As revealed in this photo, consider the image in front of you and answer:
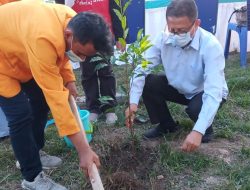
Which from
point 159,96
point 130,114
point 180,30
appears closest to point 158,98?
point 159,96

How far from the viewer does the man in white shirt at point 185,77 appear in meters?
2.42

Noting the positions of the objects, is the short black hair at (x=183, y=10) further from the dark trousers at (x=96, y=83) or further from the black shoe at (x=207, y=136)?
the dark trousers at (x=96, y=83)

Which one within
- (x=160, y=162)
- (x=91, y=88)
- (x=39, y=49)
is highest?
(x=39, y=49)

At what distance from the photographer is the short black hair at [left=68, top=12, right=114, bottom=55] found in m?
1.82

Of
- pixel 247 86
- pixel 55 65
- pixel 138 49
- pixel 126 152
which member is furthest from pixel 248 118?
pixel 55 65

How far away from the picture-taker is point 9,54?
2100mm

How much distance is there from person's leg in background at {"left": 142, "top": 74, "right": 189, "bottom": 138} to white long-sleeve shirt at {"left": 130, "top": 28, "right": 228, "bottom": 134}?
8 centimetres

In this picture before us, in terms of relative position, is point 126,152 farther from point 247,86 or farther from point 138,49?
point 247,86

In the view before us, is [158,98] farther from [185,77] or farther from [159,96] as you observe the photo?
[185,77]

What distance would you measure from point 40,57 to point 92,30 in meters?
0.29

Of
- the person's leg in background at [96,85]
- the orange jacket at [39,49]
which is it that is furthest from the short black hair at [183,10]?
the person's leg in background at [96,85]

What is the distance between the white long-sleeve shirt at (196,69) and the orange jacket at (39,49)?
2.69 ft

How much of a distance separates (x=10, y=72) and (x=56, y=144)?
0.99 meters

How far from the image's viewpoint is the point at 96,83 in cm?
355
